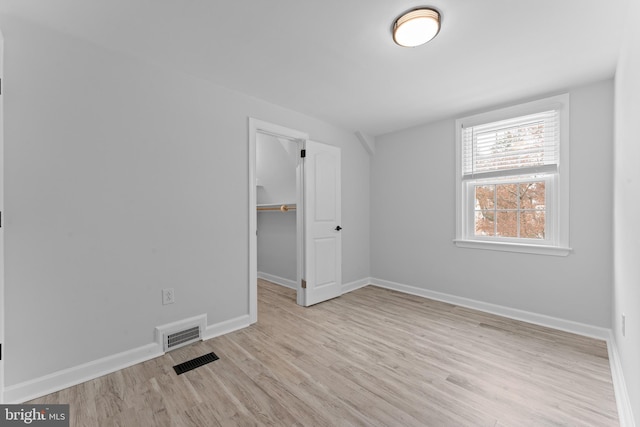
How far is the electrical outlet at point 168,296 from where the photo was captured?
2.30 meters

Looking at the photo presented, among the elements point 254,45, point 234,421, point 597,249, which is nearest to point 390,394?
point 234,421

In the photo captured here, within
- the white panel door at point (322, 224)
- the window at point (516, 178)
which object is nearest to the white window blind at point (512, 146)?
the window at point (516, 178)

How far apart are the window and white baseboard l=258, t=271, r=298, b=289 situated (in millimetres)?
2392

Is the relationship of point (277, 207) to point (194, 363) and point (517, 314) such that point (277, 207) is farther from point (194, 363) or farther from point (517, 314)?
point (517, 314)

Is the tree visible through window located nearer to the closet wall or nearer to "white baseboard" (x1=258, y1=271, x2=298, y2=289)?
the closet wall

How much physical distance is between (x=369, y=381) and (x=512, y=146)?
9.46ft

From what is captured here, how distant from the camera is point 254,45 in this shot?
200cm

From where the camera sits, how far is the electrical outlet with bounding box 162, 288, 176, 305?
7.54ft

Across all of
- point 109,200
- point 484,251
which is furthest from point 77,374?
point 484,251

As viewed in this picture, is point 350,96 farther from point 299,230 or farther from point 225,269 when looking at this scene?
point 225,269

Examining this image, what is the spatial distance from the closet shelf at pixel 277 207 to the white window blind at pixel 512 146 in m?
2.33

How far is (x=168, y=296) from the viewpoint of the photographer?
2318mm

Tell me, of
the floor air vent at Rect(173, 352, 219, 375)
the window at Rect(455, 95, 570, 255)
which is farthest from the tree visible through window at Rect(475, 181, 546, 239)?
the floor air vent at Rect(173, 352, 219, 375)

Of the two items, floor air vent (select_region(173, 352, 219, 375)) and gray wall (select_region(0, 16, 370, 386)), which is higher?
gray wall (select_region(0, 16, 370, 386))
